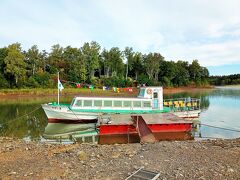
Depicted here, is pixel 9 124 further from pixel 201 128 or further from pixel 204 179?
pixel 204 179

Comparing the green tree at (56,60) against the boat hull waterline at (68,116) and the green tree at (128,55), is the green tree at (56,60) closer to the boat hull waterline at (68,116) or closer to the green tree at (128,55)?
the green tree at (128,55)

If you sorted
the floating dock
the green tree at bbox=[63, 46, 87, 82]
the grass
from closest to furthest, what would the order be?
the floating dock, the grass, the green tree at bbox=[63, 46, 87, 82]

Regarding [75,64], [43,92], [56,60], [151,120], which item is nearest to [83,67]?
[75,64]

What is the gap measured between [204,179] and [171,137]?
11887 mm

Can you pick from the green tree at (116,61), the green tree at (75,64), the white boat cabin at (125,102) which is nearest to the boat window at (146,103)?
the white boat cabin at (125,102)

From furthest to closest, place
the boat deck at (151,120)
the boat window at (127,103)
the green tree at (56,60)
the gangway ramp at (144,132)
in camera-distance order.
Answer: the green tree at (56,60), the boat window at (127,103), the boat deck at (151,120), the gangway ramp at (144,132)

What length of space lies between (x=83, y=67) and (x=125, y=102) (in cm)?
5160

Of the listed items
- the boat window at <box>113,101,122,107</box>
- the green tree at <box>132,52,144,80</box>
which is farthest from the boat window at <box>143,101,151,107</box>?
the green tree at <box>132,52,144,80</box>

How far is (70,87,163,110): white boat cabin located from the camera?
87.8ft

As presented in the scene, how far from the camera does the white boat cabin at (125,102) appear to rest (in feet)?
87.8

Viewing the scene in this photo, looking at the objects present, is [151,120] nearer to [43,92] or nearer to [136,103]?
[136,103]

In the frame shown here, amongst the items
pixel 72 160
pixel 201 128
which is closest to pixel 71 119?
pixel 201 128

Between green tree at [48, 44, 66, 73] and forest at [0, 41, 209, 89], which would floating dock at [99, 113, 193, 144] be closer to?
forest at [0, 41, 209, 89]

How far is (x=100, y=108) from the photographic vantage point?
87.8 ft
